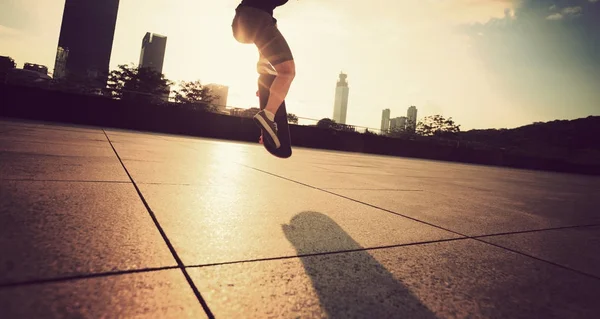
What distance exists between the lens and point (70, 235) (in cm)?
84

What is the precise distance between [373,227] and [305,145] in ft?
51.2

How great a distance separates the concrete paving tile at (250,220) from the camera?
92 cm

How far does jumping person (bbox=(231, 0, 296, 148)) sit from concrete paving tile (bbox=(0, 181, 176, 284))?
1.66 m

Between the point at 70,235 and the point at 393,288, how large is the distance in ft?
2.94

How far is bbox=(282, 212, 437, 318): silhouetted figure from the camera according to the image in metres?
0.65

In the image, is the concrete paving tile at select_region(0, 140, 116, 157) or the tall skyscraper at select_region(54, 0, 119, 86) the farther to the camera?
the tall skyscraper at select_region(54, 0, 119, 86)

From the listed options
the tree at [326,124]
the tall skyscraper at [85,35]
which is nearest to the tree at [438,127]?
the tree at [326,124]

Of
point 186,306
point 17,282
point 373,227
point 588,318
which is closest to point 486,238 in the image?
point 373,227

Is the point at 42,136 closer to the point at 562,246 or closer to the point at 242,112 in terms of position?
the point at 562,246

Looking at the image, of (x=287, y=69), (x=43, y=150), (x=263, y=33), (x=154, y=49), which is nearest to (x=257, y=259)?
(x=287, y=69)

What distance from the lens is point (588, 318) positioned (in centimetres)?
70

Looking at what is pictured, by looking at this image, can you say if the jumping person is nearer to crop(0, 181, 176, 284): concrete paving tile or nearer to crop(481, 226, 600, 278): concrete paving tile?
crop(0, 181, 176, 284): concrete paving tile

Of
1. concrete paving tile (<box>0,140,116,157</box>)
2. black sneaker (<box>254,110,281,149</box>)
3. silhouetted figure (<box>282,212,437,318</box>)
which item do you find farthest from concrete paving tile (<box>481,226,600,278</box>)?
concrete paving tile (<box>0,140,116,157</box>)

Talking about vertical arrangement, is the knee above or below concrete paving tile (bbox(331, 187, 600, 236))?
above
